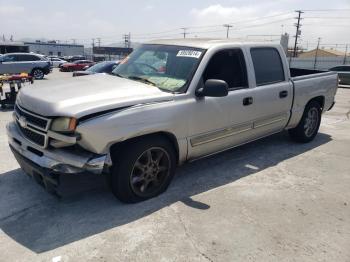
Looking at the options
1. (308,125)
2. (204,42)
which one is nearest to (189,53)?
(204,42)

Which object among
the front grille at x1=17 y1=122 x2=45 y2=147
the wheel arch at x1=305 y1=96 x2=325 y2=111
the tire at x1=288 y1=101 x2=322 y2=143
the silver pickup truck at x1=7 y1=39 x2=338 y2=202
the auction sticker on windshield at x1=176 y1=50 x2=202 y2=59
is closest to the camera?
the silver pickup truck at x1=7 y1=39 x2=338 y2=202

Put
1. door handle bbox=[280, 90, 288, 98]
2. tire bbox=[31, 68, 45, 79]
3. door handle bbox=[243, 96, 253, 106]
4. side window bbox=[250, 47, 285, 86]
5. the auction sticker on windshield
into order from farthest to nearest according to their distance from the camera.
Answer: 1. tire bbox=[31, 68, 45, 79]
2. door handle bbox=[280, 90, 288, 98]
3. side window bbox=[250, 47, 285, 86]
4. door handle bbox=[243, 96, 253, 106]
5. the auction sticker on windshield

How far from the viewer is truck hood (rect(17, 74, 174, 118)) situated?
10.7 feet

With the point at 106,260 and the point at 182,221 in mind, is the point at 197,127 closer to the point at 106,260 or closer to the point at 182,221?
the point at 182,221

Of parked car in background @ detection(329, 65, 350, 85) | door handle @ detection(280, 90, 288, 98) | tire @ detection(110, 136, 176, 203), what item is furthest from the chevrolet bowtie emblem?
parked car in background @ detection(329, 65, 350, 85)

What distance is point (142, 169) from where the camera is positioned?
12.4ft

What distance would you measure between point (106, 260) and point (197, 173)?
2.15 metres

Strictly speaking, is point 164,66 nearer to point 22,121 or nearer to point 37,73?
point 22,121

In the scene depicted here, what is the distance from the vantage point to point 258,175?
15.8 feet

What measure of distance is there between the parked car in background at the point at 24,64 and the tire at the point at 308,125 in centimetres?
1868

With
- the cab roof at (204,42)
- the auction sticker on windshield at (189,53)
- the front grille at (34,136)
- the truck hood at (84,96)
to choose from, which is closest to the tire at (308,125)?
the cab roof at (204,42)

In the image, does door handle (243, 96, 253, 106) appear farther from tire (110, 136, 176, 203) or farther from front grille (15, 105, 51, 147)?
front grille (15, 105, 51, 147)

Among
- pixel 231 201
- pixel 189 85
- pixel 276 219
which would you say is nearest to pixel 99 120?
pixel 189 85

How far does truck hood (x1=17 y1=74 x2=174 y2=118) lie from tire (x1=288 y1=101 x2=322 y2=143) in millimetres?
3321
